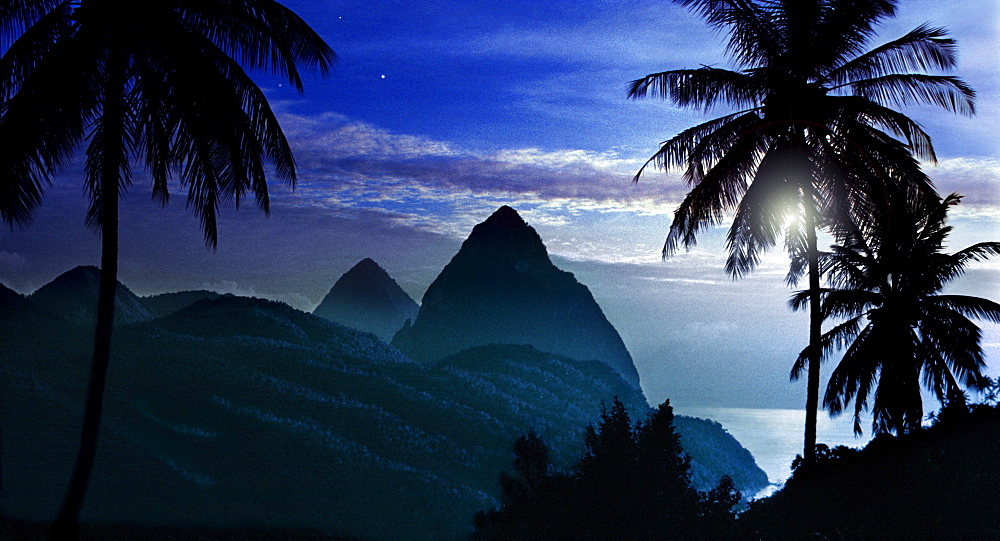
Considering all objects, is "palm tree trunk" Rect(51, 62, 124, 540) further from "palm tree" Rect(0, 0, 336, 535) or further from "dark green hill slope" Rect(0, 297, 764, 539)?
"dark green hill slope" Rect(0, 297, 764, 539)

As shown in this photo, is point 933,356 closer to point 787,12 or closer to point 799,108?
point 799,108

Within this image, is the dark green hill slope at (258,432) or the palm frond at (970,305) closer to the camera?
the palm frond at (970,305)

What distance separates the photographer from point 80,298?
A: 14225 cm

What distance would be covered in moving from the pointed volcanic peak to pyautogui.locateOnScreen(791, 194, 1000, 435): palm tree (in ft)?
423

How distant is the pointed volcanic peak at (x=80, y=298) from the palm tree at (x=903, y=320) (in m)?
129

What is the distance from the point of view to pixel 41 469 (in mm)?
48094

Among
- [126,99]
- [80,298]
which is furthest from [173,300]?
[126,99]

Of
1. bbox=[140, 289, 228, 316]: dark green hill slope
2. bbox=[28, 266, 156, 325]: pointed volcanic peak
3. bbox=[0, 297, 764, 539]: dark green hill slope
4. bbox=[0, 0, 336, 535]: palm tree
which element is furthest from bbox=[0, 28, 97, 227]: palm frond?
bbox=[140, 289, 228, 316]: dark green hill slope

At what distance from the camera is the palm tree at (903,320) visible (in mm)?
20500

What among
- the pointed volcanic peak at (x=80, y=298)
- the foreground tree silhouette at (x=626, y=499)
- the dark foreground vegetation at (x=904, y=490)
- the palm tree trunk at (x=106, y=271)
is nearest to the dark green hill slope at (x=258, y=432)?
the palm tree trunk at (x=106, y=271)

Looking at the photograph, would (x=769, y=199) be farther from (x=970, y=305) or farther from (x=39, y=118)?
(x=39, y=118)

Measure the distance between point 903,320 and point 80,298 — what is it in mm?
156554

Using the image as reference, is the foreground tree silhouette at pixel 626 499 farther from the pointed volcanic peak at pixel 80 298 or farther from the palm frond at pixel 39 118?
the pointed volcanic peak at pixel 80 298

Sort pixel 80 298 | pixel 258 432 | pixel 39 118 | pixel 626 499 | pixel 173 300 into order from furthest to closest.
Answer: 1. pixel 173 300
2. pixel 80 298
3. pixel 258 432
4. pixel 626 499
5. pixel 39 118
